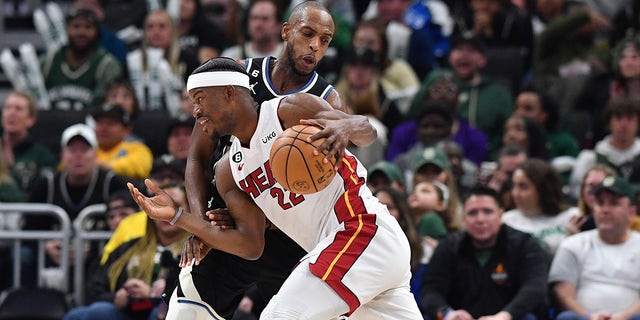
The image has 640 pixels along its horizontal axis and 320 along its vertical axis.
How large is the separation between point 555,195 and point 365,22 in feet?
11.0

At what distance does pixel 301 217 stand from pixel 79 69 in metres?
→ 6.66

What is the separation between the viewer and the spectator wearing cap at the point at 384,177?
386 inches

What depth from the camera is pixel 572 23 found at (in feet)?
41.2

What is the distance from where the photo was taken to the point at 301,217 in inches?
238

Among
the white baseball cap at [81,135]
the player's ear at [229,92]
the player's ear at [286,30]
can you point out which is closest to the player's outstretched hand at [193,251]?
the player's ear at [229,92]

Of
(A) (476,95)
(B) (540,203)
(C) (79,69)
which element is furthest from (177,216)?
(C) (79,69)

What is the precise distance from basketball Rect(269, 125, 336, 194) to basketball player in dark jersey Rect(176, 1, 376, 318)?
63cm

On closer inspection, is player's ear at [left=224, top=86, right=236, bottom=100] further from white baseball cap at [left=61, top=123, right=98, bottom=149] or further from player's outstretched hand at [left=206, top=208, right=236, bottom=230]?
white baseball cap at [left=61, top=123, right=98, bottom=149]

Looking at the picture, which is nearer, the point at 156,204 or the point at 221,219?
the point at 156,204

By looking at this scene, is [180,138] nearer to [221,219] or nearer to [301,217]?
[221,219]

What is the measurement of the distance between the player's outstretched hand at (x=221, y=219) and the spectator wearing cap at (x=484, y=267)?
283 cm

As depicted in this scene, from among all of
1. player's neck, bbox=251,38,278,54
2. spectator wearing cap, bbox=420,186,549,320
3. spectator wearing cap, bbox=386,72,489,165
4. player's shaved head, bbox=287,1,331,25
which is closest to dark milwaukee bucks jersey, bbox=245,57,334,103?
player's shaved head, bbox=287,1,331,25

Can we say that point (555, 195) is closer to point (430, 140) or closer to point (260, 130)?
point (430, 140)

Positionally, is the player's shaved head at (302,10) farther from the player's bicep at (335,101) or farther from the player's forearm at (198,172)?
the player's forearm at (198,172)
